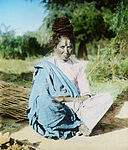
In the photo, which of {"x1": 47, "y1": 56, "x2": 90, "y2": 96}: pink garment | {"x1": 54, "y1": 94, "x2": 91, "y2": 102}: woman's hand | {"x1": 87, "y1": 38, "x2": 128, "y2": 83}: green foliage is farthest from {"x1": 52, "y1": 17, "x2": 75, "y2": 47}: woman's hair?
{"x1": 54, "y1": 94, "x2": 91, "y2": 102}: woman's hand

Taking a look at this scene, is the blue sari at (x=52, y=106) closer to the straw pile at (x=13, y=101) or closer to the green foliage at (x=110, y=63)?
the straw pile at (x=13, y=101)

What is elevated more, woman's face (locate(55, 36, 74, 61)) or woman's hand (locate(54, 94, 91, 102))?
woman's face (locate(55, 36, 74, 61))

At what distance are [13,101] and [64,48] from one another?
744 millimetres

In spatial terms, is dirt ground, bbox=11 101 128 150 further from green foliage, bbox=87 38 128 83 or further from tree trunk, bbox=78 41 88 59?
tree trunk, bbox=78 41 88 59

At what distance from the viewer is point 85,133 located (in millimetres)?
2869

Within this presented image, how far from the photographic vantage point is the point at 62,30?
2.92 meters

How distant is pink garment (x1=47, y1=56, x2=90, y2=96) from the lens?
2938mm

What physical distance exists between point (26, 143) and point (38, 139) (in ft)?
0.39

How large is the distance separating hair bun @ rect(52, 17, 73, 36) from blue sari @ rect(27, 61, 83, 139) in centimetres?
34

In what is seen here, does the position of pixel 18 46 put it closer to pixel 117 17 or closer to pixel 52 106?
pixel 52 106

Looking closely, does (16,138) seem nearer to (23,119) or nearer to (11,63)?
(23,119)

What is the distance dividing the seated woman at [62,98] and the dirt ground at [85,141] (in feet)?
0.18

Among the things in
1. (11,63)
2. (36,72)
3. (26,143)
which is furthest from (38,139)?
(11,63)

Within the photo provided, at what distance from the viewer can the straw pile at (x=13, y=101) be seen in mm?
3004
